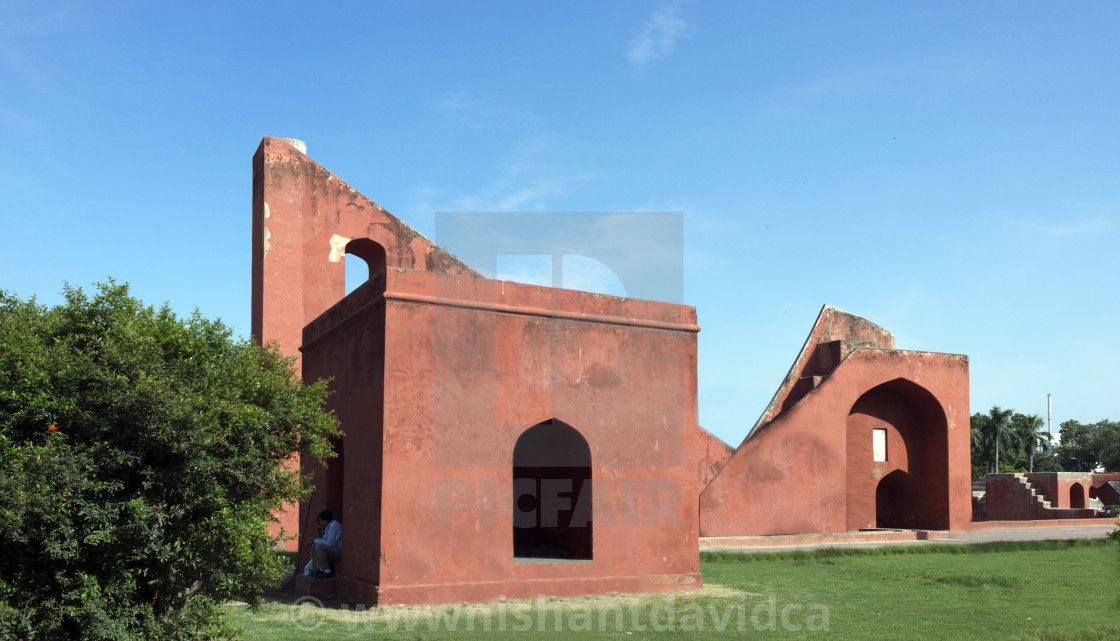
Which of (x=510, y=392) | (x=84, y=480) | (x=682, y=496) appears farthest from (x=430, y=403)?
(x=84, y=480)

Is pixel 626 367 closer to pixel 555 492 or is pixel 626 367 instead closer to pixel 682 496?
pixel 682 496

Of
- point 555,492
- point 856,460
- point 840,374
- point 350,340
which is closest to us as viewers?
point 350,340

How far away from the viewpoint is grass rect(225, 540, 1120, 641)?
7387 mm

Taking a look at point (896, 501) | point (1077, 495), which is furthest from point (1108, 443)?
point (896, 501)

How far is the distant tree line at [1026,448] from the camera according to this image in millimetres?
45344

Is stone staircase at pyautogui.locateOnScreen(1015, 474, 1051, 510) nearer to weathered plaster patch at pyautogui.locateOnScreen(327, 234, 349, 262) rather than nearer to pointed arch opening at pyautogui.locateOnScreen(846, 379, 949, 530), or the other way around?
pointed arch opening at pyautogui.locateOnScreen(846, 379, 949, 530)

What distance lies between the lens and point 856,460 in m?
18.9

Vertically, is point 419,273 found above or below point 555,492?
above

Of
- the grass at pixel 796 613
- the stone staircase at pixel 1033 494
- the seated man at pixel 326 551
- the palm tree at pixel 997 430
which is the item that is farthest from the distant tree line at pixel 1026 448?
the seated man at pixel 326 551

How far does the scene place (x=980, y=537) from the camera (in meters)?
17.3

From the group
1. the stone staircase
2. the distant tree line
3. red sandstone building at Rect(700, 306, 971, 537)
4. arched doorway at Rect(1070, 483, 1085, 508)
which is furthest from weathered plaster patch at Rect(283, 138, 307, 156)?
the distant tree line

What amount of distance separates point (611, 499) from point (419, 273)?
10.8ft

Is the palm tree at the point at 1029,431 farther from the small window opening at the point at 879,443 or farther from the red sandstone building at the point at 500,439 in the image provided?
the red sandstone building at the point at 500,439

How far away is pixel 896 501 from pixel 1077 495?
11146 millimetres
